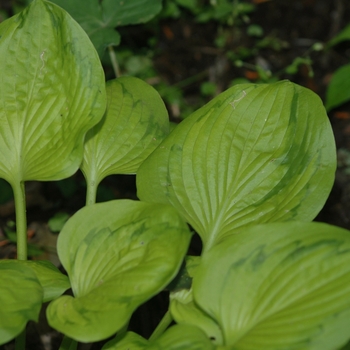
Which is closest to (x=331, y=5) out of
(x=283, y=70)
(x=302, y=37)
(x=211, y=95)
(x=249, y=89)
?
(x=302, y=37)

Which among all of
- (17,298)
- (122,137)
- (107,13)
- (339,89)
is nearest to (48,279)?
(17,298)

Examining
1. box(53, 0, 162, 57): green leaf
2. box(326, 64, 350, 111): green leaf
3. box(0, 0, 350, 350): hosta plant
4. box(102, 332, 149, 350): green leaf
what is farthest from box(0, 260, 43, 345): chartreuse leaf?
box(326, 64, 350, 111): green leaf

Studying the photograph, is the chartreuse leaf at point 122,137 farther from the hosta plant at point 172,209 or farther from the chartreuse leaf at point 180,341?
the chartreuse leaf at point 180,341

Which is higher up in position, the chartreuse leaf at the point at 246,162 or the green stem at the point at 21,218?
the chartreuse leaf at the point at 246,162

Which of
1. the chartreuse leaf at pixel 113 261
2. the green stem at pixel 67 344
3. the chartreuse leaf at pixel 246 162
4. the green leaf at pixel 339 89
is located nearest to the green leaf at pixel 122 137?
the chartreuse leaf at pixel 246 162

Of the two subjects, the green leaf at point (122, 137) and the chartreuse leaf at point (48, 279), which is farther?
the green leaf at point (122, 137)

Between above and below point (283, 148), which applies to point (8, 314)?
below

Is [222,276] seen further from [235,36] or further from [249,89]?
[235,36]
